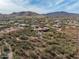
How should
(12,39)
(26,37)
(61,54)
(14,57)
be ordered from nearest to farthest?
(14,57) < (61,54) < (12,39) < (26,37)

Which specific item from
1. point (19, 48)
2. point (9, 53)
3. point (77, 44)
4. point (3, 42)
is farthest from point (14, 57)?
point (77, 44)

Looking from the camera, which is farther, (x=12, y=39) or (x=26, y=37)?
(x=26, y=37)

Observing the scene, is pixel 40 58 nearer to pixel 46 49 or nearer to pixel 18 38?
pixel 46 49

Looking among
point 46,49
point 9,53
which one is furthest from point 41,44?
point 9,53

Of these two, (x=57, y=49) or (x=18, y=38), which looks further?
(x=18, y=38)

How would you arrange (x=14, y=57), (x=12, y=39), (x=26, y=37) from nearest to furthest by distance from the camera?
1. (x=14, y=57)
2. (x=12, y=39)
3. (x=26, y=37)

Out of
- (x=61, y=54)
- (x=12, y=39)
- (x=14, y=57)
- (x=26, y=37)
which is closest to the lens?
(x=14, y=57)

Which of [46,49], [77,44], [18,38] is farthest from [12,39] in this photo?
[77,44]

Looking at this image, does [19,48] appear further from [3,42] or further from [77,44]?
[77,44]
